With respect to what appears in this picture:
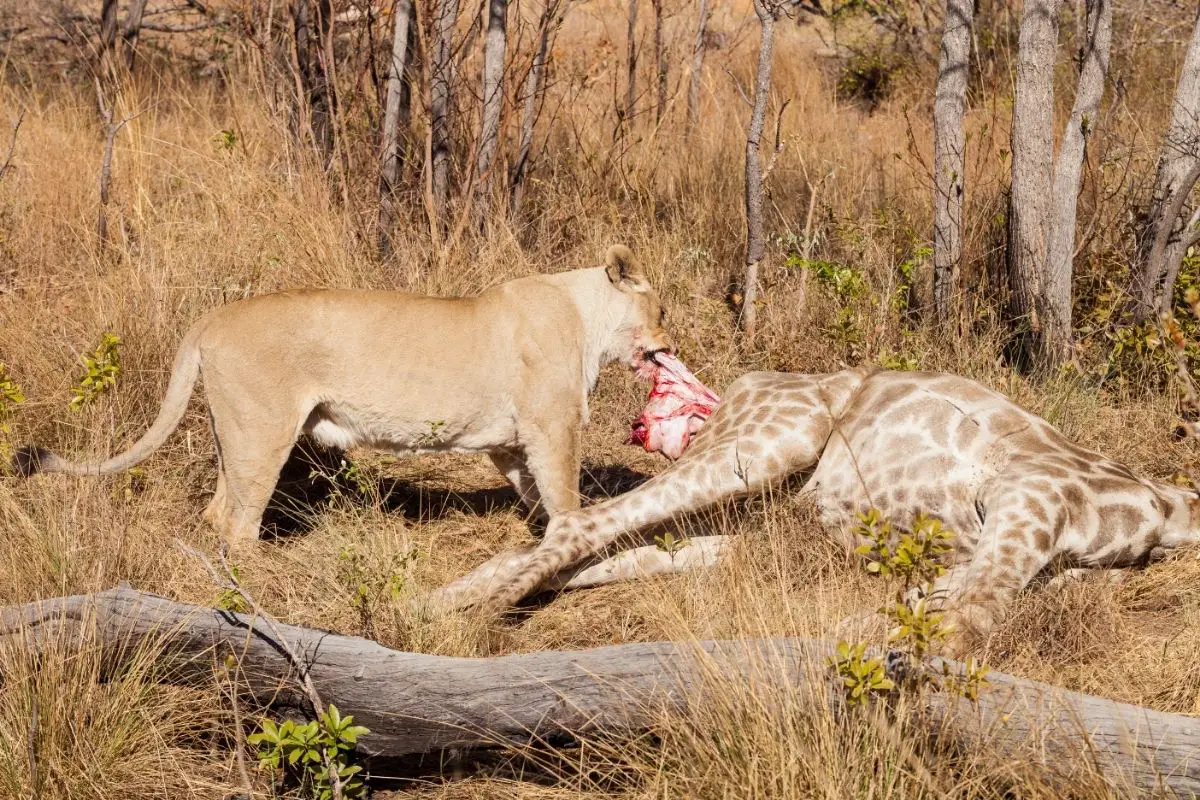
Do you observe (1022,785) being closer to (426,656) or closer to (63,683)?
(426,656)

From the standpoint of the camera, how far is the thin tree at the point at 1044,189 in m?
6.52

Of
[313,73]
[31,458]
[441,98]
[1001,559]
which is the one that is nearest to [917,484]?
[1001,559]

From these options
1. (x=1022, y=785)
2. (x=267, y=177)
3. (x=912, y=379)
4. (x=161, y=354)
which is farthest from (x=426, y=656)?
(x=267, y=177)

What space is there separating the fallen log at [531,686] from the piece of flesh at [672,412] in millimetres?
2063

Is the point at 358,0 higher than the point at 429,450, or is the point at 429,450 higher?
the point at 358,0

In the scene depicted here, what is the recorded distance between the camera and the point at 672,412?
5691 mm

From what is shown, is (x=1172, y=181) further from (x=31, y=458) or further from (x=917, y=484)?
(x=31, y=458)

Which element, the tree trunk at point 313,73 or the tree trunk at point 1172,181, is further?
the tree trunk at point 313,73

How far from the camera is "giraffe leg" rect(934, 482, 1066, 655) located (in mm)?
4246

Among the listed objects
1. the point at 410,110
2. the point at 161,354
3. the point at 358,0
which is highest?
Answer: the point at 358,0

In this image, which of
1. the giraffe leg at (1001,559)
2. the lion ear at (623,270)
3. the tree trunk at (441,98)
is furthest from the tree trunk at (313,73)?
the giraffe leg at (1001,559)

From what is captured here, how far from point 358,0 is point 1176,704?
6.13m

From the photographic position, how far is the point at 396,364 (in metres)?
5.28

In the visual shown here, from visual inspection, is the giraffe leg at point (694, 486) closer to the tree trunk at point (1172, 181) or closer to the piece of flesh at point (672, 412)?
the piece of flesh at point (672, 412)
